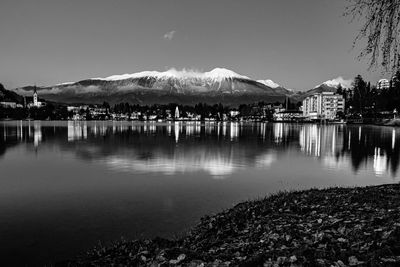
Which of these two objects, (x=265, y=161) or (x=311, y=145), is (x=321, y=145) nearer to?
(x=311, y=145)

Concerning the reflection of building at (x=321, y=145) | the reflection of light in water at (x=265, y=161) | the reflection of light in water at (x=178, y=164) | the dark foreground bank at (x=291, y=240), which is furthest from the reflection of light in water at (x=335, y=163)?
the dark foreground bank at (x=291, y=240)

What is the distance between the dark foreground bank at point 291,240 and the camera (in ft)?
26.6

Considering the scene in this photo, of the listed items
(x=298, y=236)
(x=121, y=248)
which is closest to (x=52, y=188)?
(x=121, y=248)

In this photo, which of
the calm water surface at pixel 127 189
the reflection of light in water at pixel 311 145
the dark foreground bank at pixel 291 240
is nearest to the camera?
the dark foreground bank at pixel 291 240

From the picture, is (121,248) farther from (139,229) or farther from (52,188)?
(52,188)

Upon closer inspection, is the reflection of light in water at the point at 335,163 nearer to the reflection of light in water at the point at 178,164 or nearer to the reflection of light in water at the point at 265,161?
the reflection of light in water at the point at 265,161

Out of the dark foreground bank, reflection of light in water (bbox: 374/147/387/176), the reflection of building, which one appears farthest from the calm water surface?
the reflection of building

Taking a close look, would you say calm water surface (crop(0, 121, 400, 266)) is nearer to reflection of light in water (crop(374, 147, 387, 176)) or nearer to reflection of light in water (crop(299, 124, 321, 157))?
reflection of light in water (crop(374, 147, 387, 176))

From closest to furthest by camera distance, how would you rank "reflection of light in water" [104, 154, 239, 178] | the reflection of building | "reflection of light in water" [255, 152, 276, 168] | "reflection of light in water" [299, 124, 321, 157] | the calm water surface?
the calm water surface → "reflection of light in water" [104, 154, 239, 178] → "reflection of light in water" [255, 152, 276, 168] → the reflection of building → "reflection of light in water" [299, 124, 321, 157]

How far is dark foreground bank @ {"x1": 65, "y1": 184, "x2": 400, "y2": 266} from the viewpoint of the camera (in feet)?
26.6

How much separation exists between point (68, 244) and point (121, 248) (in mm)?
3796

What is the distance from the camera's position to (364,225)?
10094 mm

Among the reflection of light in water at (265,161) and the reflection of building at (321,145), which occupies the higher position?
the reflection of light in water at (265,161)

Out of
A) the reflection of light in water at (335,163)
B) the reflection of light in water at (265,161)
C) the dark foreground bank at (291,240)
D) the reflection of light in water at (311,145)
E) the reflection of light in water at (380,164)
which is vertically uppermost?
the dark foreground bank at (291,240)
